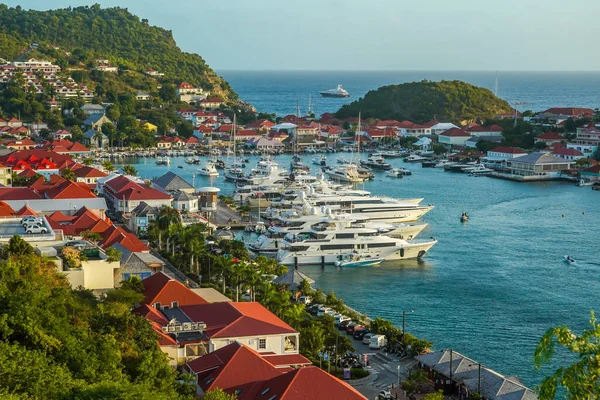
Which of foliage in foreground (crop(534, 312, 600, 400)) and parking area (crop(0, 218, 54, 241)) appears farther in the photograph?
parking area (crop(0, 218, 54, 241))

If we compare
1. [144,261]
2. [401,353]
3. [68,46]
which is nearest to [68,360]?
[401,353]

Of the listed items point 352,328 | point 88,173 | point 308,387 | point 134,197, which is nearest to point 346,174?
point 88,173

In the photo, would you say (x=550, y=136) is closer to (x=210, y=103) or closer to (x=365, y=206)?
(x=365, y=206)

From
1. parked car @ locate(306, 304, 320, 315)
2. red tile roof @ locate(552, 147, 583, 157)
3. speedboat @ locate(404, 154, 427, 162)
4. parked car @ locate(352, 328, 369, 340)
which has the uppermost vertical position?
red tile roof @ locate(552, 147, 583, 157)

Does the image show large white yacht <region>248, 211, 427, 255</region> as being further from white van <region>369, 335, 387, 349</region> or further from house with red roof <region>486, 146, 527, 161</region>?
house with red roof <region>486, 146, 527, 161</region>

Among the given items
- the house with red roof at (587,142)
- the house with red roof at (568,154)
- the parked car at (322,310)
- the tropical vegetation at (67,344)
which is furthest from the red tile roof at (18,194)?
the house with red roof at (587,142)

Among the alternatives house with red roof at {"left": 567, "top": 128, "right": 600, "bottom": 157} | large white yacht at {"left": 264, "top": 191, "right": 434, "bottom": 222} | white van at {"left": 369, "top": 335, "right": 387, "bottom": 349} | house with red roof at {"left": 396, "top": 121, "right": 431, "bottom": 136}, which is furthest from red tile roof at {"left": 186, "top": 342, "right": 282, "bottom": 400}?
house with red roof at {"left": 396, "top": 121, "right": 431, "bottom": 136}

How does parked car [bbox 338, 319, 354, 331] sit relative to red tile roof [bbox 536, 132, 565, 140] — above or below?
below

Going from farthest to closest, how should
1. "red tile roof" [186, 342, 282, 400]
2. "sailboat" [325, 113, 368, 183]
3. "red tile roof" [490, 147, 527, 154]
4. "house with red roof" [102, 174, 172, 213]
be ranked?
1. "red tile roof" [490, 147, 527, 154]
2. "sailboat" [325, 113, 368, 183]
3. "house with red roof" [102, 174, 172, 213]
4. "red tile roof" [186, 342, 282, 400]
